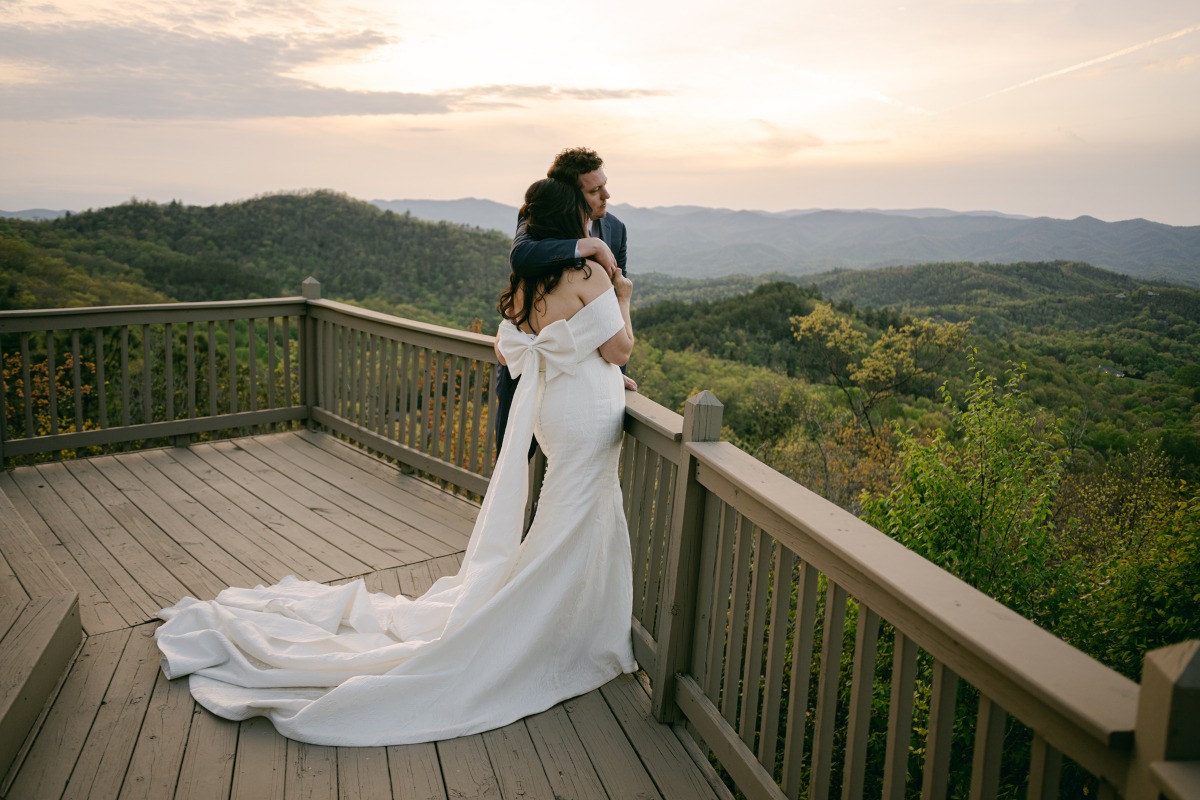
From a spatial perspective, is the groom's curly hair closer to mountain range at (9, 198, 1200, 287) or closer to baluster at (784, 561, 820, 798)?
baluster at (784, 561, 820, 798)

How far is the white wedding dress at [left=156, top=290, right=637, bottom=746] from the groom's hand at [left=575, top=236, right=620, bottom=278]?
132 mm

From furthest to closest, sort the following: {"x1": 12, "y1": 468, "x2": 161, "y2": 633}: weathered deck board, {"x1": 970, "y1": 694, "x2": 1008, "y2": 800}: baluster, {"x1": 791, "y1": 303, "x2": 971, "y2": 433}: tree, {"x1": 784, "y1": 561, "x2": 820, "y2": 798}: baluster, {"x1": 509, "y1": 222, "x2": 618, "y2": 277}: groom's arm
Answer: {"x1": 791, "y1": 303, "x2": 971, "y2": 433}: tree < {"x1": 12, "y1": 468, "x2": 161, "y2": 633}: weathered deck board < {"x1": 509, "y1": 222, "x2": 618, "y2": 277}: groom's arm < {"x1": 784, "y1": 561, "x2": 820, "y2": 798}: baluster < {"x1": 970, "y1": 694, "x2": 1008, "y2": 800}: baluster

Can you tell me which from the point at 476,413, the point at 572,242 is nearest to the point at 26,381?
the point at 476,413

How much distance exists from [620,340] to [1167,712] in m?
2.11

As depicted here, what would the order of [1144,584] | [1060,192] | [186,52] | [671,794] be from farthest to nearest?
[1060,192] → [186,52] → [1144,584] → [671,794]

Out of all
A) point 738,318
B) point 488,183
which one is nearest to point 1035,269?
point 738,318

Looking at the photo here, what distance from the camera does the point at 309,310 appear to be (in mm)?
6258

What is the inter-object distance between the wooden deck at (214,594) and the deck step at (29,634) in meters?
0.07

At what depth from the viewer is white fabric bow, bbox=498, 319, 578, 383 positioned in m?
2.83

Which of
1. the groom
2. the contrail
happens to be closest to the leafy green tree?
the groom

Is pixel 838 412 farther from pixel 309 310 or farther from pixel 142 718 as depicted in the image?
pixel 142 718

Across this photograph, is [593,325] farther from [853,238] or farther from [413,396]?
[853,238]

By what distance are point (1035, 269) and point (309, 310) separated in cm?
2427

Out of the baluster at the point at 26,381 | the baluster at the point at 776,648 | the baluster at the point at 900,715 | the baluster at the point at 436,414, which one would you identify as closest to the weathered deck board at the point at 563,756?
the baluster at the point at 776,648
